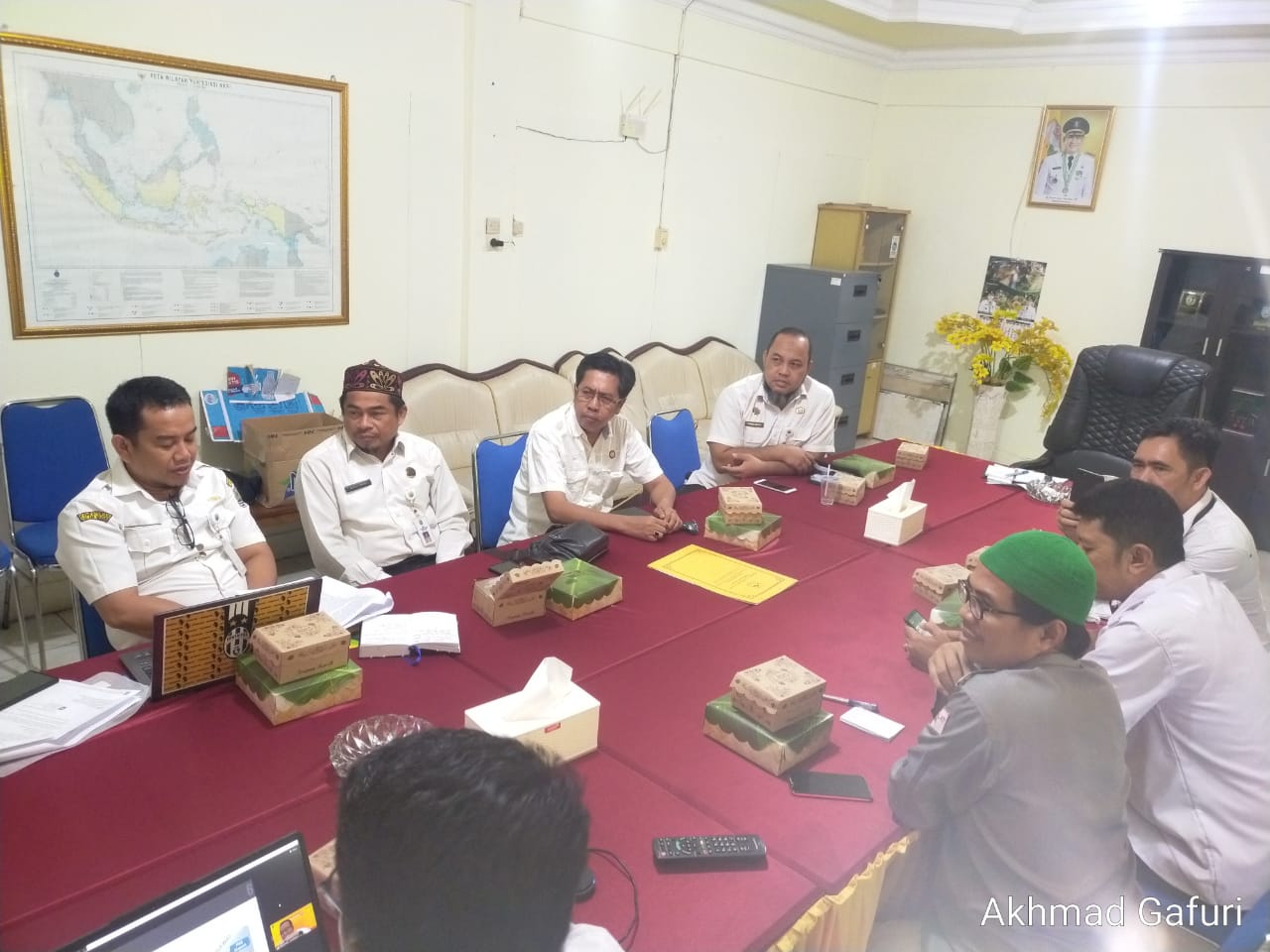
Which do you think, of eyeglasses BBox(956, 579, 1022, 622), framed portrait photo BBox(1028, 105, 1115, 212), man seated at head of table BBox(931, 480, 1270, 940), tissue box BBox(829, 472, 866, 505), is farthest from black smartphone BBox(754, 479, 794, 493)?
framed portrait photo BBox(1028, 105, 1115, 212)

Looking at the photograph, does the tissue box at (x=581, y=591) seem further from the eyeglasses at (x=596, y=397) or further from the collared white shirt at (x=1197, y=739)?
the collared white shirt at (x=1197, y=739)

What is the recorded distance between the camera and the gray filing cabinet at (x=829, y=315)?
5.83 meters

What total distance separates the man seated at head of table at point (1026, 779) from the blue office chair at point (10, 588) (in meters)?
2.94

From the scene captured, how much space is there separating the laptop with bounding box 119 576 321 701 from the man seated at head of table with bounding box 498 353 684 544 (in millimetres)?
1177

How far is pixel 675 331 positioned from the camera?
18.6ft

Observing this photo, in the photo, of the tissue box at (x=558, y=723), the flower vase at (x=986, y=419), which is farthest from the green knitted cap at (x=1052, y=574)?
the flower vase at (x=986, y=419)

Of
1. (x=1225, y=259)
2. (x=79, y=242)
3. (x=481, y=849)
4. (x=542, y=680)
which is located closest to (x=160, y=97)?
(x=79, y=242)

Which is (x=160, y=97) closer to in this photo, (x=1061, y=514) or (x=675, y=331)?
(x=675, y=331)

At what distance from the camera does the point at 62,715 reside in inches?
62.2

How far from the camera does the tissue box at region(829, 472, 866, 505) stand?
3270 mm

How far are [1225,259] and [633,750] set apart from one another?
17.2 feet

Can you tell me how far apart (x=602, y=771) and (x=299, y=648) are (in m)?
0.63

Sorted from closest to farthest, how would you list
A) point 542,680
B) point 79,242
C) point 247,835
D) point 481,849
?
point 481,849
point 247,835
point 542,680
point 79,242

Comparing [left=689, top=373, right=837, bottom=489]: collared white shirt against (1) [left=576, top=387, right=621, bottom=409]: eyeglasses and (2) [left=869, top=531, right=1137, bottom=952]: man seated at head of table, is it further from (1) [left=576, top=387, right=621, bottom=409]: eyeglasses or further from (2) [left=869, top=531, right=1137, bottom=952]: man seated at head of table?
(2) [left=869, top=531, right=1137, bottom=952]: man seated at head of table
